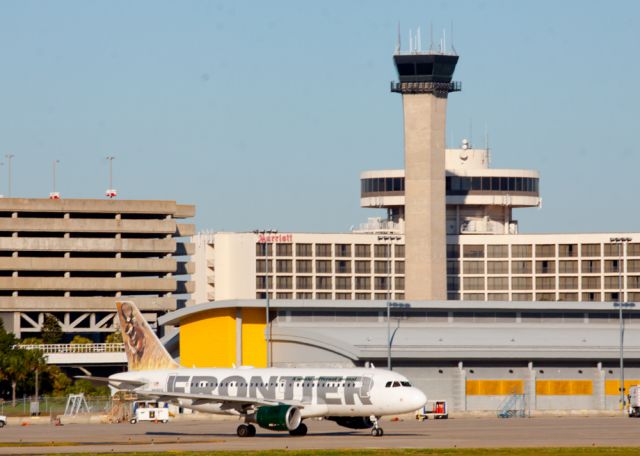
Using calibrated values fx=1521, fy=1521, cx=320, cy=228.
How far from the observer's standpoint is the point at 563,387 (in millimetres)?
137125

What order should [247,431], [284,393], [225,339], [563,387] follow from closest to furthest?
[247,431] → [284,393] → [563,387] → [225,339]

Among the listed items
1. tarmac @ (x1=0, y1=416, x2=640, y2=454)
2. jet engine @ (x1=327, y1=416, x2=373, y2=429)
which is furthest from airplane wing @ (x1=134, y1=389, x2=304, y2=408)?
jet engine @ (x1=327, y1=416, x2=373, y2=429)

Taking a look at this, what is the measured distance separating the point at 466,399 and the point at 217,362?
22761 mm

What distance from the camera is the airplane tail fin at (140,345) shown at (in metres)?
92.1

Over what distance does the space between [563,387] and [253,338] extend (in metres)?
28.3

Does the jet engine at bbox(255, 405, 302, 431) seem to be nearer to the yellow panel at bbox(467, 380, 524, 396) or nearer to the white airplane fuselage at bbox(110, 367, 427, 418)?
the white airplane fuselage at bbox(110, 367, 427, 418)

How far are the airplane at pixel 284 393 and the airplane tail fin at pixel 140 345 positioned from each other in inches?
Result: 18.6

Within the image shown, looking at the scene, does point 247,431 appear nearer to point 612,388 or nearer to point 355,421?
point 355,421

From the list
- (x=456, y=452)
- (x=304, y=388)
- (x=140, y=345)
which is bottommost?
(x=456, y=452)

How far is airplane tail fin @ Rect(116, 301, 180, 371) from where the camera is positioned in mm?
92125

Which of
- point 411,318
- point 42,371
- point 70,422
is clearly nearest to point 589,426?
point 70,422

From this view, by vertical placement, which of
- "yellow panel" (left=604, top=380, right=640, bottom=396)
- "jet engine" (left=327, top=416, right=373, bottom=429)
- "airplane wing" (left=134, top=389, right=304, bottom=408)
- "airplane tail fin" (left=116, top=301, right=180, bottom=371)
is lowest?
"yellow panel" (left=604, top=380, right=640, bottom=396)

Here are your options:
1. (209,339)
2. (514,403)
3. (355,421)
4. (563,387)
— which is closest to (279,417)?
(355,421)

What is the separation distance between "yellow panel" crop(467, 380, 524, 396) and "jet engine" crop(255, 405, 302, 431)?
179 ft
